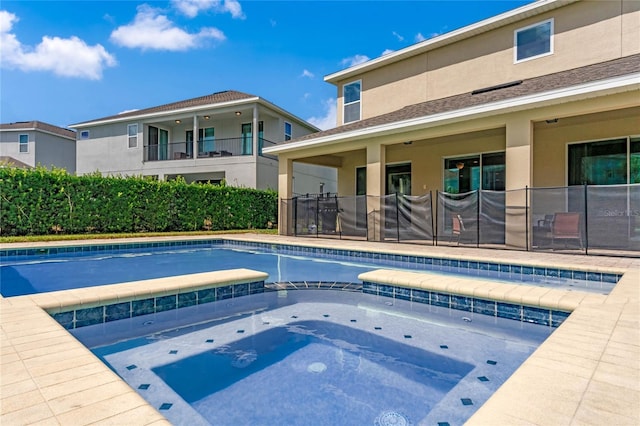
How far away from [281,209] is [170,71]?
16925mm

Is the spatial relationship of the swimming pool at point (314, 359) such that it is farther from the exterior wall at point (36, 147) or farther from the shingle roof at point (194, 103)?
the exterior wall at point (36, 147)

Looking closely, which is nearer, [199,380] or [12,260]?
[199,380]

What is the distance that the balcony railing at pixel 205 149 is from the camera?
64.8 ft

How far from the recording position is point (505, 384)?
80.7 inches

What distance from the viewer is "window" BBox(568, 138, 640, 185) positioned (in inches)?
356

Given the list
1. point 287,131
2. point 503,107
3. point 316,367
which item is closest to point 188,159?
point 287,131

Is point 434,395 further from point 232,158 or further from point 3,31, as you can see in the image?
point 3,31

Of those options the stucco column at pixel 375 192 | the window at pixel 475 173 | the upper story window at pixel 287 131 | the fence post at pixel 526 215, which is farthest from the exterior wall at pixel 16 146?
the fence post at pixel 526 215

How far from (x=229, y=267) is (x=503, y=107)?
7.10 m

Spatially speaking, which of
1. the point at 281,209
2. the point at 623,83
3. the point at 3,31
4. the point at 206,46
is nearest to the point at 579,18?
the point at 623,83

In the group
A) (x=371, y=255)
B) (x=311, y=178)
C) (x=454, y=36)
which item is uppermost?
(x=454, y=36)

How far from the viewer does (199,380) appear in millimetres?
3041

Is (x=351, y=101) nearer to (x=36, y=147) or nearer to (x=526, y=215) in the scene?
(x=526, y=215)

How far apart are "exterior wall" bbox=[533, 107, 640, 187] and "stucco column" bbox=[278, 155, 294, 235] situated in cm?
776
